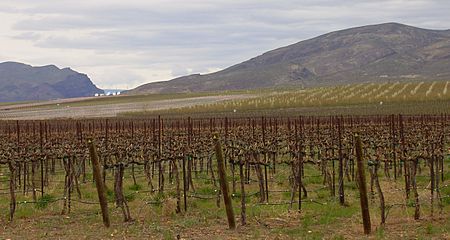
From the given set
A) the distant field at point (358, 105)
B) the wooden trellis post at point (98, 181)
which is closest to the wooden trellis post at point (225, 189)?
the wooden trellis post at point (98, 181)

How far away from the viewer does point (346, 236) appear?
1146cm

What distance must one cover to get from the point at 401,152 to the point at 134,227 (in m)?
6.46

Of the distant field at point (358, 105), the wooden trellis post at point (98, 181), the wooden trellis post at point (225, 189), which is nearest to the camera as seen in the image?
the wooden trellis post at point (225, 189)

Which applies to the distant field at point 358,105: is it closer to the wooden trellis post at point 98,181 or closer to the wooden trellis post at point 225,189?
the wooden trellis post at point 225,189

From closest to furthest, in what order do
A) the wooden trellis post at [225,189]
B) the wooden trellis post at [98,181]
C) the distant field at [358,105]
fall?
the wooden trellis post at [225,189]
the wooden trellis post at [98,181]
the distant field at [358,105]

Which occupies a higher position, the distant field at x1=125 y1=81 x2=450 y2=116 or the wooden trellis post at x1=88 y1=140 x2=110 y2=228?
the distant field at x1=125 y1=81 x2=450 y2=116

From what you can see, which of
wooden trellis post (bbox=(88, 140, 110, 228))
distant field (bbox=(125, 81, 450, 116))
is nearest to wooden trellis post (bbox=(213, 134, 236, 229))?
wooden trellis post (bbox=(88, 140, 110, 228))

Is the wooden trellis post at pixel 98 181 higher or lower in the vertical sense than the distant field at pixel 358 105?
lower

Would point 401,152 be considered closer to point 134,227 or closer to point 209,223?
point 209,223

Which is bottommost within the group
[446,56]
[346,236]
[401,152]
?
[346,236]

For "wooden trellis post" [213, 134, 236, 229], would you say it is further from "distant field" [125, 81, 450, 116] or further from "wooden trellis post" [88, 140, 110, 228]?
"distant field" [125, 81, 450, 116]

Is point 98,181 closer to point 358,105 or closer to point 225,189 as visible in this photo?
point 225,189

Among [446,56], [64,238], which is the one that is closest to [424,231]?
[64,238]

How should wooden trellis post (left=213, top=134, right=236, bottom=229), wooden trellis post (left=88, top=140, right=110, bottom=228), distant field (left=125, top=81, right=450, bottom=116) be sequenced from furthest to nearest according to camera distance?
distant field (left=125, top=81, right=450, bottom=116), wooden trellis post (left=88, top=140, right=110, bottom=228), wooden trellis post (left=213, top=134, right=236, bottom=229)
